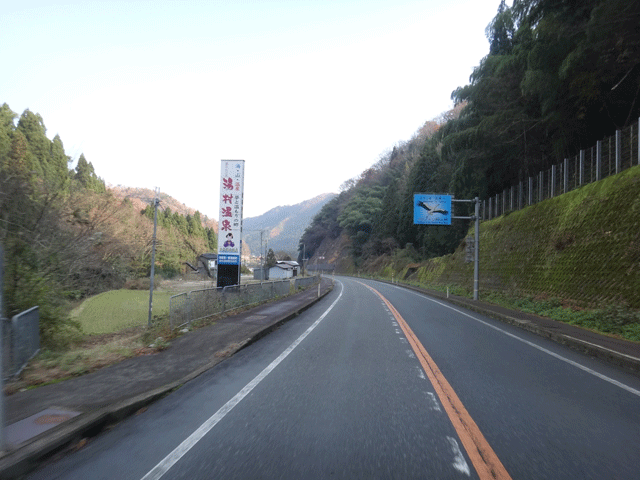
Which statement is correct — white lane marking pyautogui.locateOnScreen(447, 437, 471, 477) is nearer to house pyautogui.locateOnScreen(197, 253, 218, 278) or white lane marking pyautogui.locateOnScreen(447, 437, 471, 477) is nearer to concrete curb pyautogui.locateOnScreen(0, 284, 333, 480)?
concrete curb pyautogui.locateOnScreen(0, 284, 333, 480)

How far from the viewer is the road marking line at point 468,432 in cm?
344

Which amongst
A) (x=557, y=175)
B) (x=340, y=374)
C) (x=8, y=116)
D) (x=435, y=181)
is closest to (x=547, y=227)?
(x=557, y=175)

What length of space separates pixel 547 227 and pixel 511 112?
6.39 metres

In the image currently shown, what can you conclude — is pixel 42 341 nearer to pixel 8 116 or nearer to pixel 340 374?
pixel 340 374

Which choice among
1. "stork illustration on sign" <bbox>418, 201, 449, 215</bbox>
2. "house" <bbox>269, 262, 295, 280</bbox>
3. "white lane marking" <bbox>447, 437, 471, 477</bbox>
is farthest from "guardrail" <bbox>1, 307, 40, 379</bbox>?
"house" <bbox>269, 262, 295, 280</bbox>

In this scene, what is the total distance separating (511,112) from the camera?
906 inches

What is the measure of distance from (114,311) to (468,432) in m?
28.2

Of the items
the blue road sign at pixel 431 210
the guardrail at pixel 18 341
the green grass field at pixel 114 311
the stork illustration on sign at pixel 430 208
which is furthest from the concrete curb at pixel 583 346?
the green grass field at pixel 114 311

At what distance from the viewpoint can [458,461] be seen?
3590 mm

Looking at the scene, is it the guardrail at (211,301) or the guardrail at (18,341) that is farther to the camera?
the guardrail at (211,301)

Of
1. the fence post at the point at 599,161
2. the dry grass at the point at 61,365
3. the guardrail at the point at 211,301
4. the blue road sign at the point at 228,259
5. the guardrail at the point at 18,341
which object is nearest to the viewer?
the dry grass at the point at 61,365

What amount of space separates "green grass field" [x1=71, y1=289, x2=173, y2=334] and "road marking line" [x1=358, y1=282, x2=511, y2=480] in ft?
60.1

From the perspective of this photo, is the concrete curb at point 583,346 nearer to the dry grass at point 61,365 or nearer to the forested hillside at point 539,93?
the dry grass at point 61,365

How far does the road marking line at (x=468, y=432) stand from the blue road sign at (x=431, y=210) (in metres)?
20.1
